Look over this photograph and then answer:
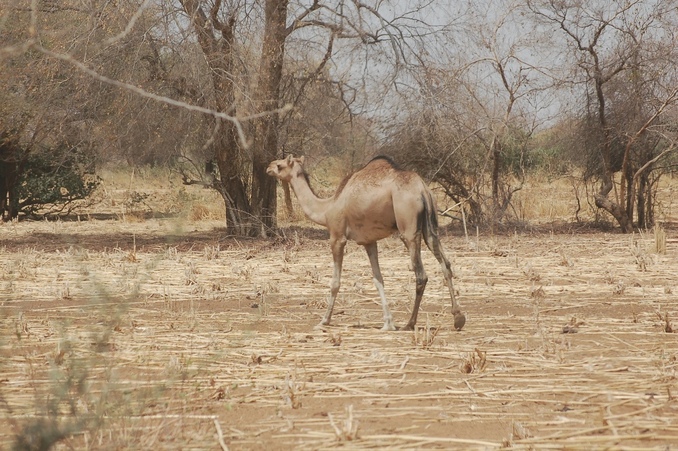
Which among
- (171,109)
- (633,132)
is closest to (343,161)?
(171,109)

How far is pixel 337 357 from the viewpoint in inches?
282

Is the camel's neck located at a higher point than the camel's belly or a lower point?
higher

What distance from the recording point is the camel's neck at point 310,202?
30.6 feet

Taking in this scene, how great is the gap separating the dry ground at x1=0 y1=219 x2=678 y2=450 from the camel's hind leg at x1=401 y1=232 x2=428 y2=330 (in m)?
0.28

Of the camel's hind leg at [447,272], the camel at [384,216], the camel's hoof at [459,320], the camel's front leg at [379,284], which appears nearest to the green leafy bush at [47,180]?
the camel at [384,216]

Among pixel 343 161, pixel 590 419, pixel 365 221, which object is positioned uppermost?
pixel 343 161

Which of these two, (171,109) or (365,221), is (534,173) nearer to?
(171,109)

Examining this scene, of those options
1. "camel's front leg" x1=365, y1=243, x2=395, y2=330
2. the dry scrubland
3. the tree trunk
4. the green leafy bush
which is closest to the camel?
"camel's front leg" x1=365, y1=243, x2=395, y2=330

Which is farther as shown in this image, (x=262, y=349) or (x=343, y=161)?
(x=343, y=161)

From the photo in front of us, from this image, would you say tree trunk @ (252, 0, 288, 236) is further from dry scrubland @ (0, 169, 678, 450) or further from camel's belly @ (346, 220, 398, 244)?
camel's belly @ (346, 220, 398, 244)

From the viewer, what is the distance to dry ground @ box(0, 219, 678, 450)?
16.0 ft

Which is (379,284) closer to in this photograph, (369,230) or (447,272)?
(369,230)

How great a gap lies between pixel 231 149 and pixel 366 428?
1383 centimetres

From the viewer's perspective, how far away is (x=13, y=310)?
9.38m
